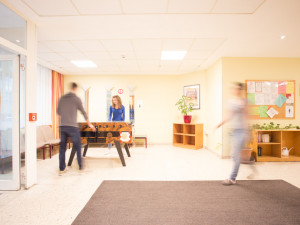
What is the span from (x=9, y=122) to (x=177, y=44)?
345cm

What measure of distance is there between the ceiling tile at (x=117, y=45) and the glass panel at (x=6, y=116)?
1.81 m

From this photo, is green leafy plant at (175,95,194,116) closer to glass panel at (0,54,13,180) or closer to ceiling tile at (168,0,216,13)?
ceiling tile at (168,0,216,13)

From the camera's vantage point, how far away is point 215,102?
198 inches

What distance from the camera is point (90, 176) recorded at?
10.3ft

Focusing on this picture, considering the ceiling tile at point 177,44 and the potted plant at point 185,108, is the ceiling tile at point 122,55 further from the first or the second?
the potted plant at point 185,108

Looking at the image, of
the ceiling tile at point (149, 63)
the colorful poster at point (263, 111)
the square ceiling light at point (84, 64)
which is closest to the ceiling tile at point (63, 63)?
the square ceiling light at point (84, 64)

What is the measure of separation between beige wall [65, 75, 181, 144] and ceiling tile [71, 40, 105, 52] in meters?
2.58

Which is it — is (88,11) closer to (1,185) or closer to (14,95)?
(14,95)

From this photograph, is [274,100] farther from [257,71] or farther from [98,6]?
[98,6]

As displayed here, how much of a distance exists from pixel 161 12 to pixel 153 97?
13.6 ft

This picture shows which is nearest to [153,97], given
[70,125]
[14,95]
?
[70,125]

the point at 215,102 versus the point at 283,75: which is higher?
the point at 283,75

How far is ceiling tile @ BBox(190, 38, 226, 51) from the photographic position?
3533 millimetres

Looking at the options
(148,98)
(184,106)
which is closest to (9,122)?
(148,98)
